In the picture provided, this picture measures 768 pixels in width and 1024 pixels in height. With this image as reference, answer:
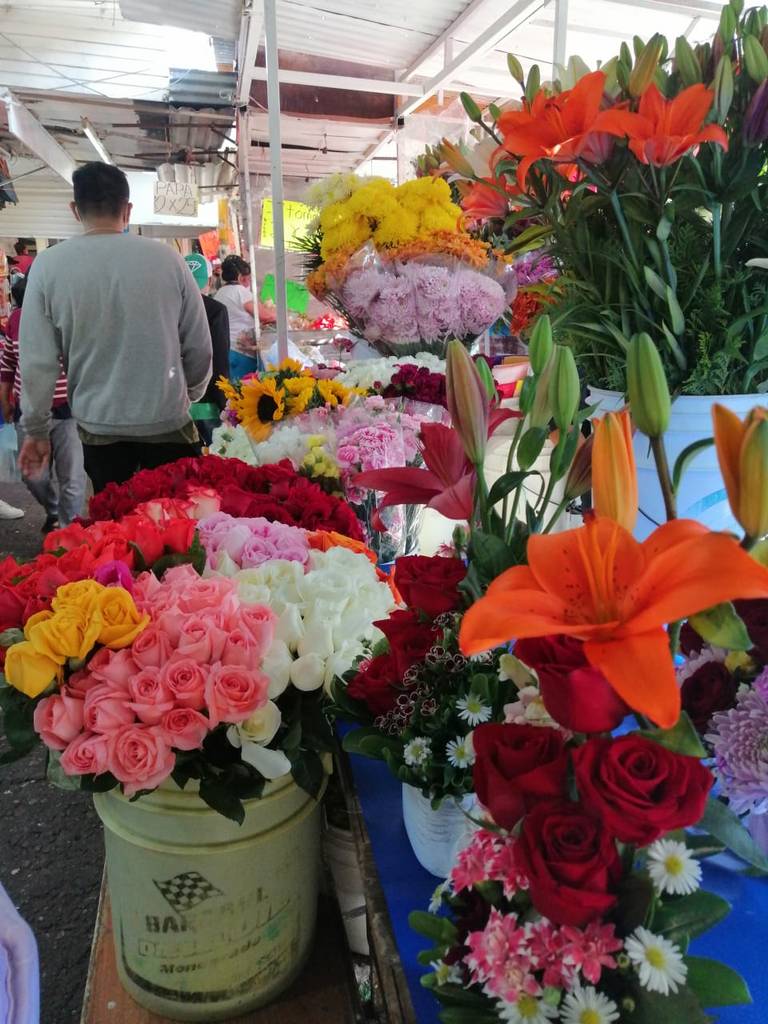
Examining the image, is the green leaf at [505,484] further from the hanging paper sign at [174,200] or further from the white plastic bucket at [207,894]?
the hanging paper sign at [174,200]

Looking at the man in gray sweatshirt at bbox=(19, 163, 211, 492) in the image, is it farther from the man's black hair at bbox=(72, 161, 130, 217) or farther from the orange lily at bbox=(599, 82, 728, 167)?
the orange lily at bbox=(599, 82, 728, 167)

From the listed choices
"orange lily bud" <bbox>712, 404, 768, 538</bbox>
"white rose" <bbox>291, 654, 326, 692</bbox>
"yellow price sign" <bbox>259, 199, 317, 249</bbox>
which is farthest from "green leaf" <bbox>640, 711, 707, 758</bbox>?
"yellow price sign" <bbox>259, 199, 317, 249</bbox>

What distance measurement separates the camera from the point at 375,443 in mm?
1443

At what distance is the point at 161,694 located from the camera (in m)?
0.70

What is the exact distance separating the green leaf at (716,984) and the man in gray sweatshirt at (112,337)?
2.25 metres

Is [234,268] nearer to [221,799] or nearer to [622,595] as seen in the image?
[221,799]

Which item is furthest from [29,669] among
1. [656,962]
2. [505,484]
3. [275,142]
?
[275,142]

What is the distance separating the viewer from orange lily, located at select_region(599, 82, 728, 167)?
0.79m

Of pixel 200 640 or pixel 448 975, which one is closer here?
pixel 448 975

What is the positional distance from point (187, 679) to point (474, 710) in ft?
0.95

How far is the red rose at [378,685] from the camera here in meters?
0.68

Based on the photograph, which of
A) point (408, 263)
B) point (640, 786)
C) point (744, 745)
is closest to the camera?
point (640, 786)

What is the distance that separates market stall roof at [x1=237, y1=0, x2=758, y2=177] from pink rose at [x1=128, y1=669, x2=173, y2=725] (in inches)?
87.0

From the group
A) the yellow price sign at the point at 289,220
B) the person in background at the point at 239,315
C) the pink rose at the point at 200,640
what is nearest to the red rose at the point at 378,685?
the pink rose at the point at 200,640
